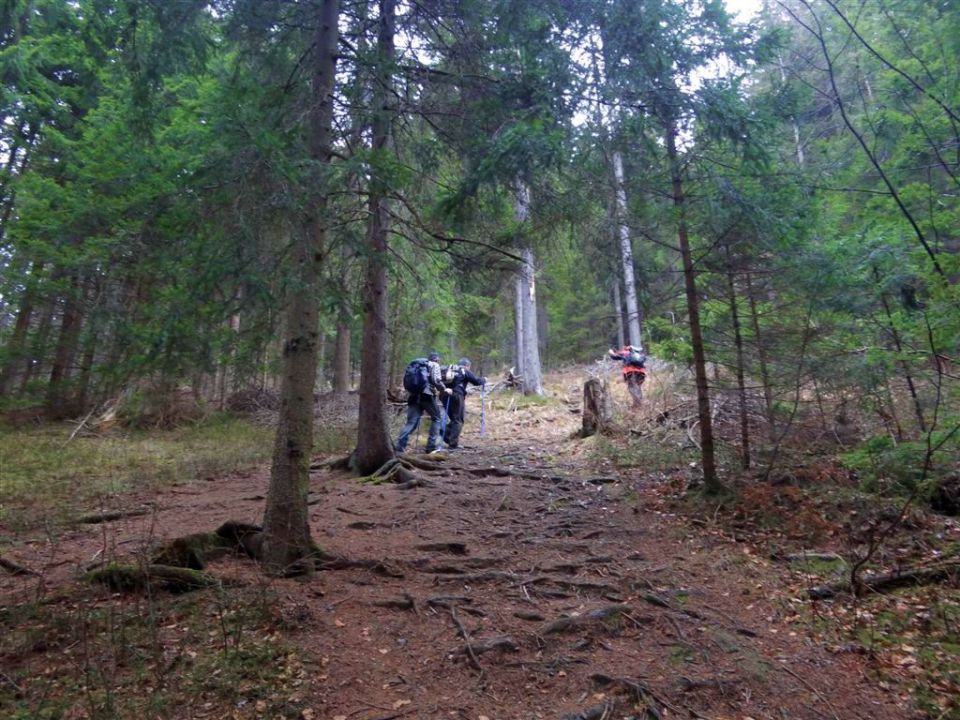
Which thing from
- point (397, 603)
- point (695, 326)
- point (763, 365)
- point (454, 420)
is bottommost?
point (397, 603)

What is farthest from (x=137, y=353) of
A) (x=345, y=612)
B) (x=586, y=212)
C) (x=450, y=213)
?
(x=586, y=212)

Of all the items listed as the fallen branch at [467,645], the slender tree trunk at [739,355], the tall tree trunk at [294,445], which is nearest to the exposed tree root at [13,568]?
the tall tree trunk at [294,445]

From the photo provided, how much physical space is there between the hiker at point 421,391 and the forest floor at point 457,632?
11.3 feet

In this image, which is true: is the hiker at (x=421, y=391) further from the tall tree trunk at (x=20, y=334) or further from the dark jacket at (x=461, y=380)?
the tall tree trunk at (x=20, y=334)

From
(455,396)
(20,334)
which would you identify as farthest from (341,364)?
(20,334)

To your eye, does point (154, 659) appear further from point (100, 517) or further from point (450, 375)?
point (450, 375)

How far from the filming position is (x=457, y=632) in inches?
186

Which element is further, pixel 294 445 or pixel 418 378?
pixel 418 378

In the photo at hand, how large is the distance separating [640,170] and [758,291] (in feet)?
7.42

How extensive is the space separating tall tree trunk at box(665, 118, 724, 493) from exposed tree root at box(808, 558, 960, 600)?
95.4 inches

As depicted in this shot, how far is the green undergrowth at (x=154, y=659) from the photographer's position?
344 cm

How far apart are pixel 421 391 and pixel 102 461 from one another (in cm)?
584

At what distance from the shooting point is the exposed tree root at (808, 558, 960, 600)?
550cm

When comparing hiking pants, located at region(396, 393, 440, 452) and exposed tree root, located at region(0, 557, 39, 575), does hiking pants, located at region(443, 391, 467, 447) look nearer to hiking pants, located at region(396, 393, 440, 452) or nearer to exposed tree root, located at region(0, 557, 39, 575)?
hiking pants, located at region(396, 393, 440, 452)
